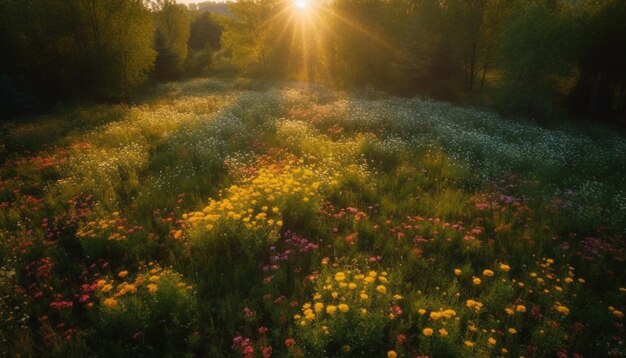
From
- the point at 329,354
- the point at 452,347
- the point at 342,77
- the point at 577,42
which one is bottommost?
the point at 329,354

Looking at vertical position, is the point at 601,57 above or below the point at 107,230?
above

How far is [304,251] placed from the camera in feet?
20.1

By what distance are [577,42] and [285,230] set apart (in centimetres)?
3018

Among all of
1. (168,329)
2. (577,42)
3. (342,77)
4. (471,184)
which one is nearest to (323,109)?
(471,184)

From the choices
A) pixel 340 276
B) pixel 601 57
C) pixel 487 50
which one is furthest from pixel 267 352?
pixel 601 57

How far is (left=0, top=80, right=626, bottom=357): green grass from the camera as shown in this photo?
441 centimetres

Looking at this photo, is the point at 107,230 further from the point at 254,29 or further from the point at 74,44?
the point at 254,29

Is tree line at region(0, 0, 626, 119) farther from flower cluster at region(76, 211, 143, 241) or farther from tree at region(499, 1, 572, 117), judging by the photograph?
flower cluster at region(76, 211, 143, 241)

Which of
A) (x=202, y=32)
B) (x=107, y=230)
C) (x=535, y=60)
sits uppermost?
(x=202, y=32)

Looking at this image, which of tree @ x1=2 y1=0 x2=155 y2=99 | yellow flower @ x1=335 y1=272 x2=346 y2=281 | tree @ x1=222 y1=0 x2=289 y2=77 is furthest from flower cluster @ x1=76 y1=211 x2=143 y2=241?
tree @ x1=222 y1=0 x2=289 y2=77

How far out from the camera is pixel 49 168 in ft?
33.1

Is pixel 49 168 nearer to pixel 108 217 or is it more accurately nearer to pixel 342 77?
pixel 108 217

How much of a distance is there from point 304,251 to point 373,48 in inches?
1140

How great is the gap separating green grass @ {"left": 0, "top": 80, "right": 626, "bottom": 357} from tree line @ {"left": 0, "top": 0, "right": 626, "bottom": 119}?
1276cm
